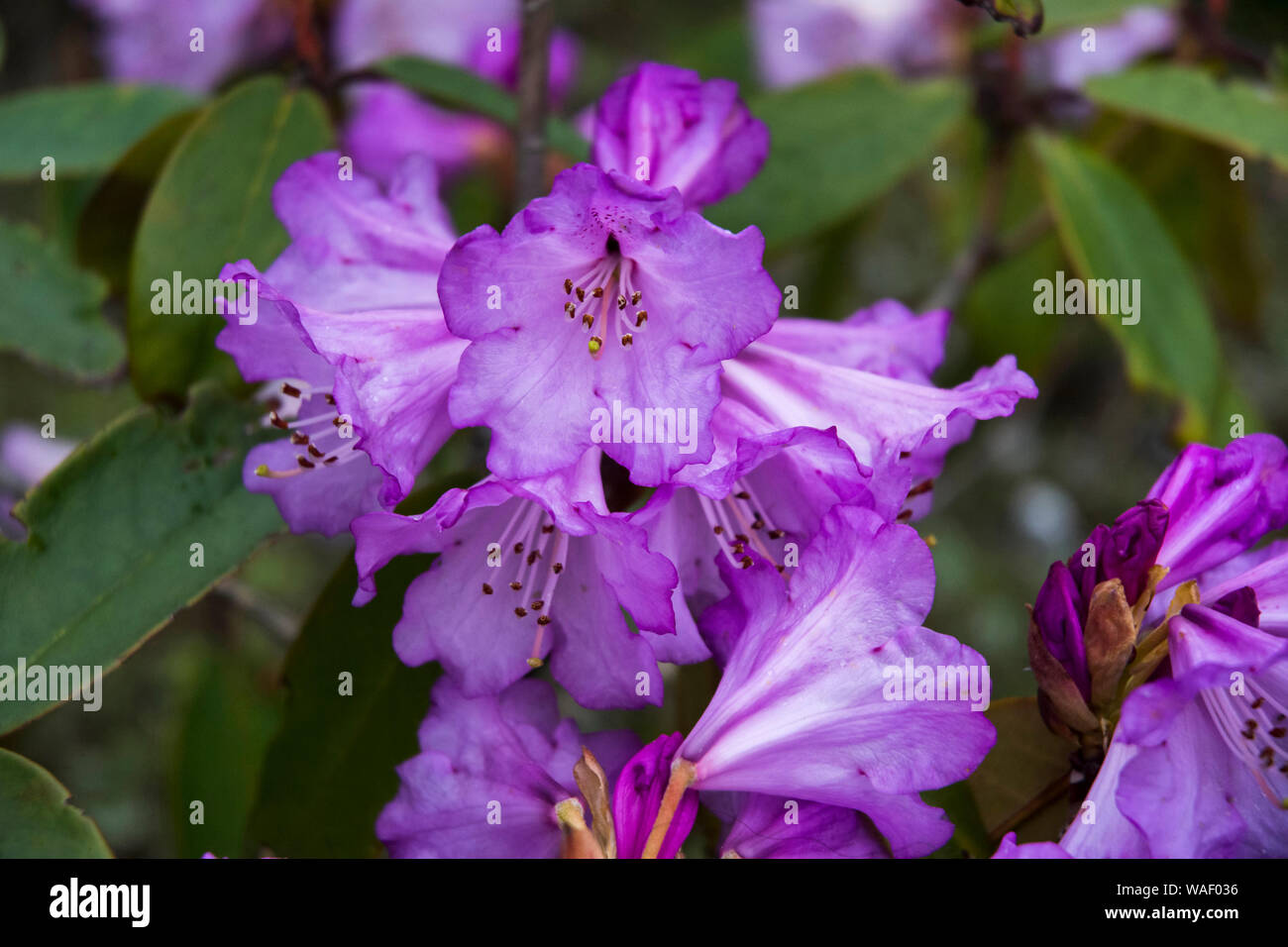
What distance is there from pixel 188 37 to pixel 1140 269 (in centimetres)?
112

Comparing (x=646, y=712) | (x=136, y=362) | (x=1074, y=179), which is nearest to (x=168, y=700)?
(x=646, y=712)

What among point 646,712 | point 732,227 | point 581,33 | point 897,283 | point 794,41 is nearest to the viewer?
point 732,227

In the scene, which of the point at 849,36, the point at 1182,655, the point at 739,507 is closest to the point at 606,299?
the point at 739,507

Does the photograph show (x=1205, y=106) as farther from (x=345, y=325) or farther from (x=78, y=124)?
(x=78, y=124)

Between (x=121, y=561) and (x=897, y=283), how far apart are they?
210cm

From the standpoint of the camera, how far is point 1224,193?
1494 mm

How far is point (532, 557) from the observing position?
2.52 ft

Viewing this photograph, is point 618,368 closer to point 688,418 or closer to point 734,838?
point 688,418

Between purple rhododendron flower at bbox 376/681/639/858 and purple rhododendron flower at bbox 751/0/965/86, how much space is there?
112 cm

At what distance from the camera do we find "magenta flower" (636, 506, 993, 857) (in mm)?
Result: 640

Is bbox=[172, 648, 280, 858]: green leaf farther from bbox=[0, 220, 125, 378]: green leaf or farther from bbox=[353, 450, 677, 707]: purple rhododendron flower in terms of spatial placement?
bbox=[353, 450, 677, 707]: purple rhododendron flower

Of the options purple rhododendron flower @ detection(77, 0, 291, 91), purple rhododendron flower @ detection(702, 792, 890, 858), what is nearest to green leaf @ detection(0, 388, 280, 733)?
purple rhododendron flower @ detection(702, 792, 890, 858)

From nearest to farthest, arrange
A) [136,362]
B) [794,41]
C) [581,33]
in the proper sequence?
[136,362]
[794,41]
[581,33]

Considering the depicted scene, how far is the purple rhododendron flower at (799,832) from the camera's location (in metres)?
0.67
